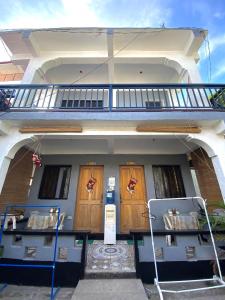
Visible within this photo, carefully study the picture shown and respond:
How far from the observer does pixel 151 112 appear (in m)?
3.72

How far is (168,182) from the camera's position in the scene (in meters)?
5.45

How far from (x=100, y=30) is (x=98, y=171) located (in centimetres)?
469

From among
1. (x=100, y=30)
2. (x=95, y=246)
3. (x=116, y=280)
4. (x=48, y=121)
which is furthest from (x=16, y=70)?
(x=116, y=280)

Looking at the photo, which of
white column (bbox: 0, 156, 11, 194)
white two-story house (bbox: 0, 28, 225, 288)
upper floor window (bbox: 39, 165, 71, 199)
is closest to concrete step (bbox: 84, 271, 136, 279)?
white two-story house (bbox: 0, 28, 225, 288)

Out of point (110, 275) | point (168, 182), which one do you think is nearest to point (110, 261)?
point (110, 275)

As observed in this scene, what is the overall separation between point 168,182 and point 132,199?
1.40m

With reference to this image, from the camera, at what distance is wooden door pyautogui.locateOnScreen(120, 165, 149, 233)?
494 cm

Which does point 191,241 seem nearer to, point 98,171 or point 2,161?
point 98,171

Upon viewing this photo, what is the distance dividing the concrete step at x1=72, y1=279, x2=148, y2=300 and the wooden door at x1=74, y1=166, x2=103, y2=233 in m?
2.37

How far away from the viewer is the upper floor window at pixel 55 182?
17.5 feet

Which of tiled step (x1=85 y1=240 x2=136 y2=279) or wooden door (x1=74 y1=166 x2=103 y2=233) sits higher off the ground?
wooden door (x1=74 y1=166 x2=103 y2=233)

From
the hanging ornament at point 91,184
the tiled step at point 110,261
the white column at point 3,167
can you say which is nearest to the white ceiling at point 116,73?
the hanging ornament at point 91,184

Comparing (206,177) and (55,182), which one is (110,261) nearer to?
(55,182)

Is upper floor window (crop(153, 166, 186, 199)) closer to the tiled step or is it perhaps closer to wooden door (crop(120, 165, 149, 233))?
wooden door (crop(120, 165, 149, 233))
